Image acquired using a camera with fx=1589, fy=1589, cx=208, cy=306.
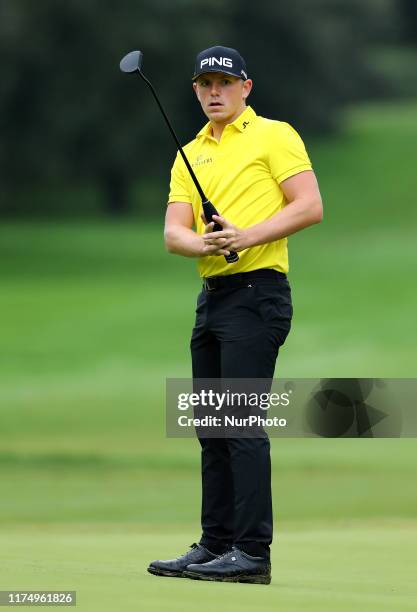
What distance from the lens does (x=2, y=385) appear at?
18984 millimetres

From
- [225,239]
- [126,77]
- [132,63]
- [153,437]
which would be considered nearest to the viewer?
[225,239]

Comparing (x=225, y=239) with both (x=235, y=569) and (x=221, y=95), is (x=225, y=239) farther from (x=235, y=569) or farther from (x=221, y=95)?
(x=235, y=569)

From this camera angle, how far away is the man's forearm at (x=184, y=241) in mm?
5625

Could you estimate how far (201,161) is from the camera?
18.9 ft

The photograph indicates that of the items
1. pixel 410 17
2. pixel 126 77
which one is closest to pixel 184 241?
pixel 126 77

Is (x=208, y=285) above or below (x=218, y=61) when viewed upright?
below

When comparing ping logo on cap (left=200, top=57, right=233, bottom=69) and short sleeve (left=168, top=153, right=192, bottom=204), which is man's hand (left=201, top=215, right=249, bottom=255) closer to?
short sleeve (left=168, top=153, right=192, bottom=204)

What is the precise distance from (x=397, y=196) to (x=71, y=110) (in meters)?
10.4

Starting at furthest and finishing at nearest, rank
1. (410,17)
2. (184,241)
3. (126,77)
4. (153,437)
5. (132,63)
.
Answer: (410,17)
(126,77)
(153,437)
(132,63)
(184,241)

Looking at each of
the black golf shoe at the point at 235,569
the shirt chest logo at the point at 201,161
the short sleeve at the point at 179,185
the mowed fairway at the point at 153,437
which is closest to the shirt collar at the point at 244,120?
the shirt chest logo at the point at 201,161

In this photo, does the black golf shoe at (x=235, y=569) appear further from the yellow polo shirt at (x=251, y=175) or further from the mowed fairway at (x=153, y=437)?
the yellow polo shirt at (x=251, y=175)

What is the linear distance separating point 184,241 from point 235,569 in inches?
46.4

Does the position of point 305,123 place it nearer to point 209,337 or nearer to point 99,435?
point 99,435

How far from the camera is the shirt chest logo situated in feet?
18.8
